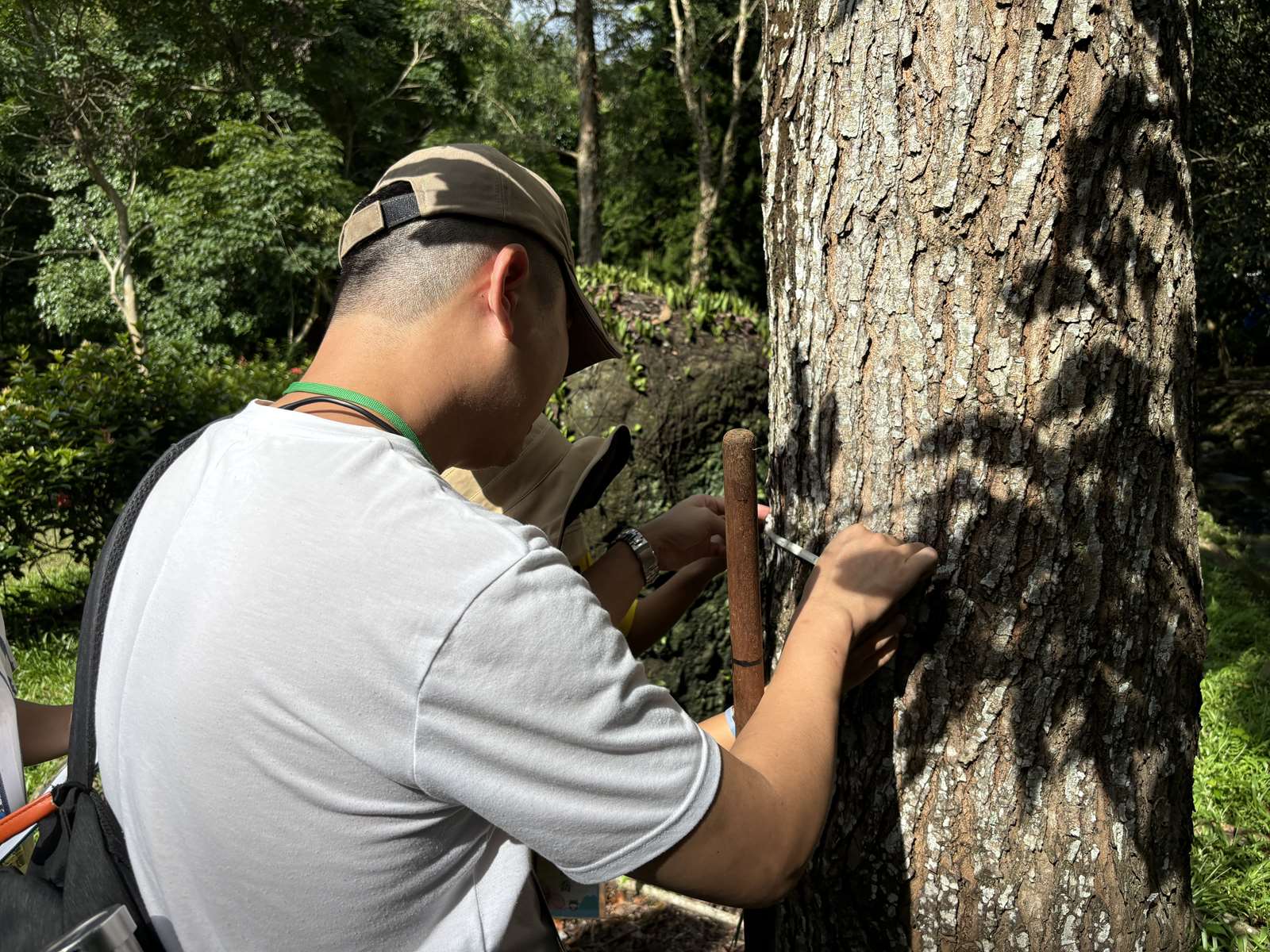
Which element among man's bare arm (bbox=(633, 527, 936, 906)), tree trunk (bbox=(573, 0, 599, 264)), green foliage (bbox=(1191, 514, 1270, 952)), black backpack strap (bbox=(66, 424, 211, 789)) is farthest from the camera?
tree trunk (bbox=(573, 0, 599, 264))

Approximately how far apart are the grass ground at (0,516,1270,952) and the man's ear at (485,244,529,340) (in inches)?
121

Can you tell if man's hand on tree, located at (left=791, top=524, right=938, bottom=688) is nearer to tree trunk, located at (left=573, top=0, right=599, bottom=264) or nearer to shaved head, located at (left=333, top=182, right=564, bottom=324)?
shaved head, located at (left=333, top=182, right=564, bottom=324)

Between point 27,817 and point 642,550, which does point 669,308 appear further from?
point 27,817

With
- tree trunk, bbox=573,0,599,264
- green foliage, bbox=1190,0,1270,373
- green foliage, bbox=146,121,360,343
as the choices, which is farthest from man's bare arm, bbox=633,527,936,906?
green foliage, bbox=146,121,360,343

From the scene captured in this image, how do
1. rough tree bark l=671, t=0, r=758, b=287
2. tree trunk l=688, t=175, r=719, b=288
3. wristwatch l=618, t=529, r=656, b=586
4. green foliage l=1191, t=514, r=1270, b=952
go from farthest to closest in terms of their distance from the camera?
1. tree trunk l=688, t=175, r=719, b=288
2. rough tree bark l=671, t=0, r=758, b=287
3. green foliage l=1191, t=514, r=1270, b=952
4. wristwatch l=618, t=529, r=656, b=586

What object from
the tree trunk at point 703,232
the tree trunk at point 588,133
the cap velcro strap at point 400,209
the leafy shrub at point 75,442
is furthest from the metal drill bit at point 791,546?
the tree trunk at point 703,232

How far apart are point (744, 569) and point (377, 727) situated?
81 centimetres

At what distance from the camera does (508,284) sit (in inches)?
55.5

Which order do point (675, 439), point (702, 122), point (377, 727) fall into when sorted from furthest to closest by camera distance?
point (702, 122), point (675, 439), point (377, 727)

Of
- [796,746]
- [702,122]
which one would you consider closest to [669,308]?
[796,746]

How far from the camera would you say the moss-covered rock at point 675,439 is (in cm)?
434

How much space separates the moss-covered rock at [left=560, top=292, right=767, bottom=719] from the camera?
4344mm

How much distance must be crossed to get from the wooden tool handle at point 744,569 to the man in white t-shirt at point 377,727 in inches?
15.6

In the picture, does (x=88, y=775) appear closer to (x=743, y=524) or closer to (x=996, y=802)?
(x=743, y=524)
